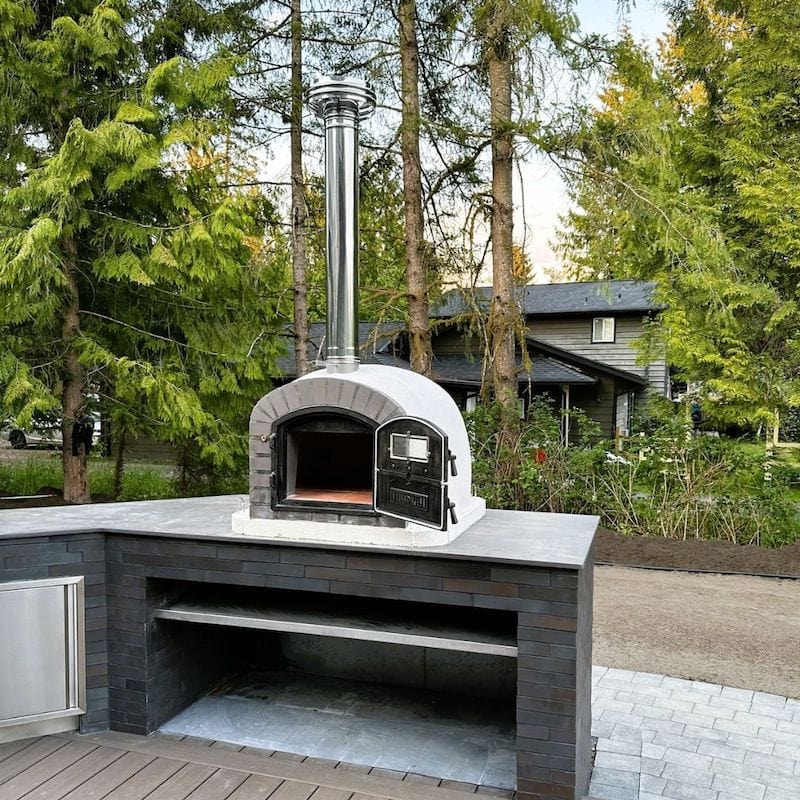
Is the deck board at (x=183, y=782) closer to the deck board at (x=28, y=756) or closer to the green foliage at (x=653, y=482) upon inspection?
the deck board at (x=28, y=756)

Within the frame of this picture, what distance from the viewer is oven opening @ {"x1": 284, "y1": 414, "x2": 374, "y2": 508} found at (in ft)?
9.93

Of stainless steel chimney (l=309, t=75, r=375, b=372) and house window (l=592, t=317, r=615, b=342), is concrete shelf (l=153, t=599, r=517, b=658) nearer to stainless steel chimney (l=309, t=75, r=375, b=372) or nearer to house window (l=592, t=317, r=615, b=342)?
stainless steel chimney (l=309, t=75, r=375, b=372)

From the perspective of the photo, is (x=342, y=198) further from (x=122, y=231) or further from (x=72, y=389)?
(x=72, y=389)

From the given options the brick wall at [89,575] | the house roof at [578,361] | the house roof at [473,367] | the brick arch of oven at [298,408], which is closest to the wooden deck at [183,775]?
the brick wall at [89,575]

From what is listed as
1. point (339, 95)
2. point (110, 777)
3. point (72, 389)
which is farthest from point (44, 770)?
point (72, 389)

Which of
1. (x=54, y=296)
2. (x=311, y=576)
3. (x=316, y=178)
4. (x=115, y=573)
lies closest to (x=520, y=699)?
(x=311, y=576)

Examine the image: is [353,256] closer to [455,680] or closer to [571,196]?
[455,680]

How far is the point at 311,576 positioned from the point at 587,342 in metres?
12.8

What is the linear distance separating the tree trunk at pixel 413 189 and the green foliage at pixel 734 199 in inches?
71.6

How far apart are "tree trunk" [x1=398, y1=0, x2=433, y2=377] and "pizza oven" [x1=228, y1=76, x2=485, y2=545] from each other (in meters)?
3.94

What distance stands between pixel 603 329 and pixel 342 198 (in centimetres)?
1208

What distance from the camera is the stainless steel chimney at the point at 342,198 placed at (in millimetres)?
3369

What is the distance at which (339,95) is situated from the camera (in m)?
3.35

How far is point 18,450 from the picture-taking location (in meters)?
13.2
